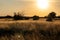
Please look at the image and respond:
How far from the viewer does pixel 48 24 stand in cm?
217

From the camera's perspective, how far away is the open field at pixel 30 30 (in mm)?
2168

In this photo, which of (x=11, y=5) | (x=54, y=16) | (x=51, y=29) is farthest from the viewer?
(x=11, y=5)

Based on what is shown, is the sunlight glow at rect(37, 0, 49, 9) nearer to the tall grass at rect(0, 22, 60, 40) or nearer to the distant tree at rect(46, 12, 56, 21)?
the distant tree at rect(46, 12, 56, 21)

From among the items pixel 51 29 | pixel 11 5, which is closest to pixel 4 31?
pixel 11 5

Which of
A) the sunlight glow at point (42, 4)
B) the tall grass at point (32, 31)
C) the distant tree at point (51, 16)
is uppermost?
the sunlight glow at point (42, 4)

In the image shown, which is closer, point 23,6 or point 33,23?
point 33,23

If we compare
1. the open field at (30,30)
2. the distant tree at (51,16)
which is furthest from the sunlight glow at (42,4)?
the open field at (30,30)

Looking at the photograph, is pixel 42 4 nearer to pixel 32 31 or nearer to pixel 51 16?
pixel 51 16

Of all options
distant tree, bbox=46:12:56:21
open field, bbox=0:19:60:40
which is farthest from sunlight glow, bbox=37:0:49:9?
open field, bbox=0:19:60:40

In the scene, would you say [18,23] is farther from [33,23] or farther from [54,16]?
[54,16]

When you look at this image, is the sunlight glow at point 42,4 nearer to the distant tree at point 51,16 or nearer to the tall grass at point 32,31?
the distant tree at point 51,16

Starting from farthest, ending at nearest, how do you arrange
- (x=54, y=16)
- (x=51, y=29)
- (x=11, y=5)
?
(x=11, y=5) < (x=54, y=16) < (x=51, y=29)

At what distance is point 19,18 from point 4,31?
1.00 feet

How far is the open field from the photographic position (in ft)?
7.11
